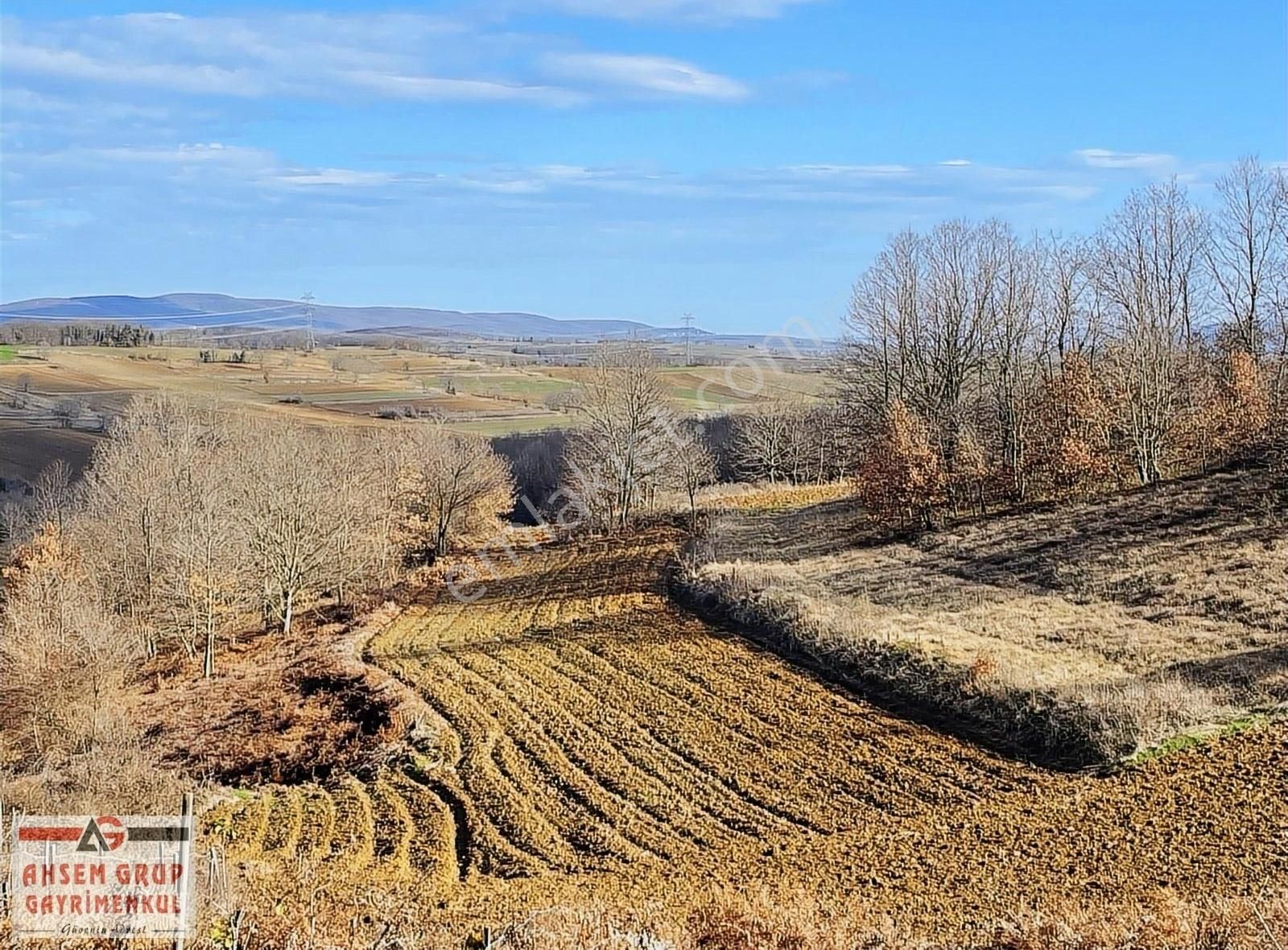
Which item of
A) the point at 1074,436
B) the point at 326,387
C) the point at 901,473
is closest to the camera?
the point at 901,473

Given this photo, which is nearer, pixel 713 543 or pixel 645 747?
pixel 645 747

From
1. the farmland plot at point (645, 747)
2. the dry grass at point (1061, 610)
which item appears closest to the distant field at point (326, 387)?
the dry grass at point (1061, 610)

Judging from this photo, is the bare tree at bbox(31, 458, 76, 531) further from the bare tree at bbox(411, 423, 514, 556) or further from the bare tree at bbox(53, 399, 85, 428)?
the bare tree at bbox(411, 423, 514, 556)

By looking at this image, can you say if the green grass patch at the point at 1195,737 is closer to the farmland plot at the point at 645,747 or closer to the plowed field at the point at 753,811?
the plowed field at the point at 753,811

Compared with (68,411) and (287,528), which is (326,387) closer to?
(68,411)

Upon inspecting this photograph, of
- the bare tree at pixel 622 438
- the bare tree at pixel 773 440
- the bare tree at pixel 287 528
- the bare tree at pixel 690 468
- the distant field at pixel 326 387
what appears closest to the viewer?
the bare tree at pixel 287 528

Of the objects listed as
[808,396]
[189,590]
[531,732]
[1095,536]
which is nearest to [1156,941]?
[531,732]

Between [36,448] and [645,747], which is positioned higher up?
[36,448]

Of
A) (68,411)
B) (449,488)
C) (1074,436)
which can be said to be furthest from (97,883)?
(68,411)
